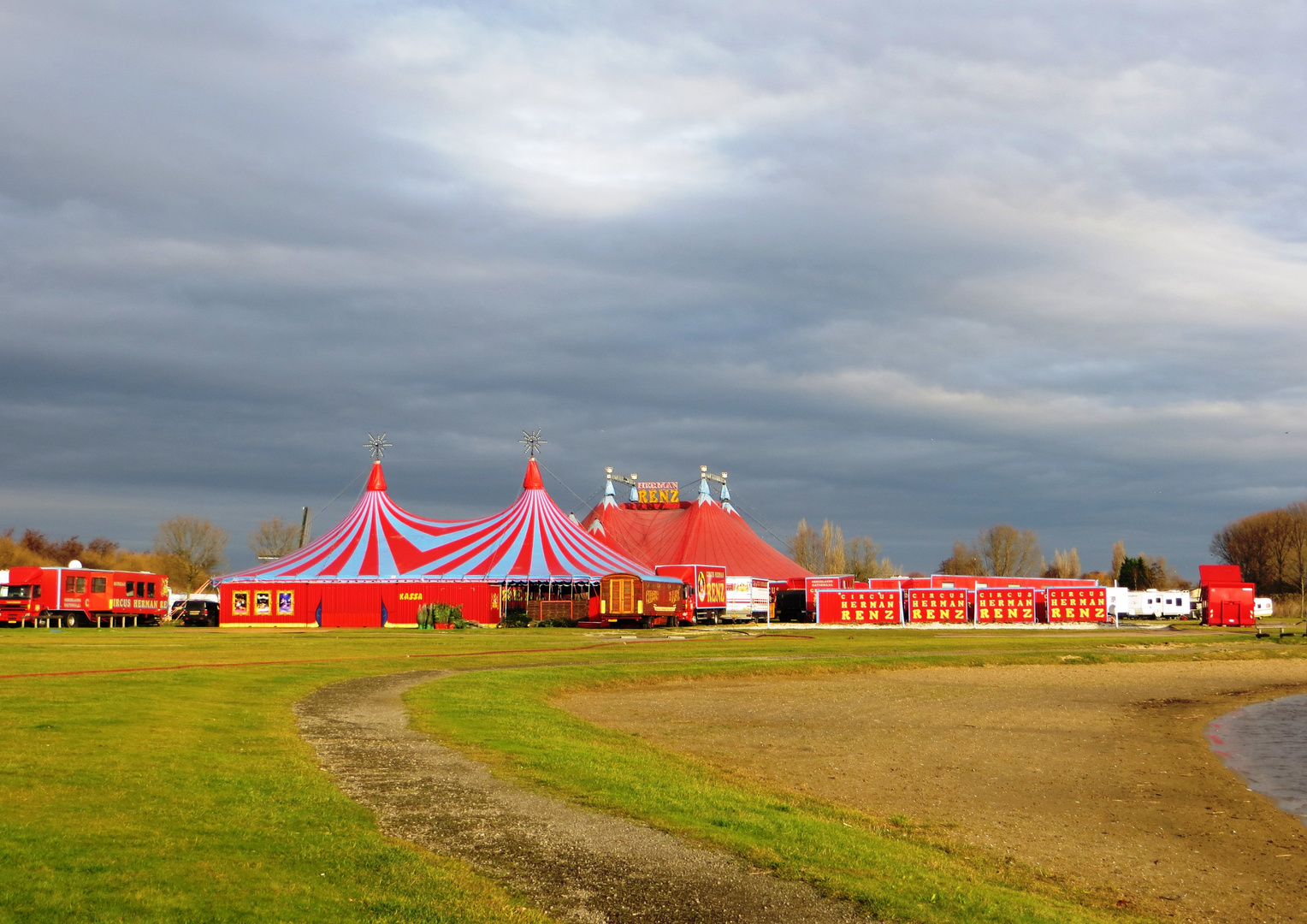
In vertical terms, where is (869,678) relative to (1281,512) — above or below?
below

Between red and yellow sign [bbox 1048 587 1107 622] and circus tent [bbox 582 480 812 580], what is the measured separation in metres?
13.5

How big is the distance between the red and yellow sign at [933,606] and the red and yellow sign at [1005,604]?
129 centimetres

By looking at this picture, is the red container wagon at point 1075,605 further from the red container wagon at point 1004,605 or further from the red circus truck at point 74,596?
the red circus truck at point 74,596

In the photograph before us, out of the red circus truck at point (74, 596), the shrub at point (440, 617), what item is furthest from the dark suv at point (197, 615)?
the shrub at point (440, 617)

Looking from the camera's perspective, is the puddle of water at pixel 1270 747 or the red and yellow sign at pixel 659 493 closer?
the puddle of water at pixel 1270 747

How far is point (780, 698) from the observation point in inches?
802

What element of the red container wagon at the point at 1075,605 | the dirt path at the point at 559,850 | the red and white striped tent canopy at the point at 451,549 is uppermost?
the red and white striped tent canopy at the point at 451,549

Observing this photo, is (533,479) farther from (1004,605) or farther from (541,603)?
(1004,605)

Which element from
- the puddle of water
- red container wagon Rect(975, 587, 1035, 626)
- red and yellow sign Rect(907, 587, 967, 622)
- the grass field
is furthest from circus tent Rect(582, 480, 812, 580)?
the grass field

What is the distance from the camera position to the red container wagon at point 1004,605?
2208 inches

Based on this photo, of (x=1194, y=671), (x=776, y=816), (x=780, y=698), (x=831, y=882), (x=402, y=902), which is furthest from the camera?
(x=1194, y=671)

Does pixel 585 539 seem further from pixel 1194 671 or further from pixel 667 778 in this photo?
pixel 667 778

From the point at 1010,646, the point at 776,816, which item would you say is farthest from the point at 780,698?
the point at 1010,646

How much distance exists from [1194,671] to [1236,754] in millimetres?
15843
